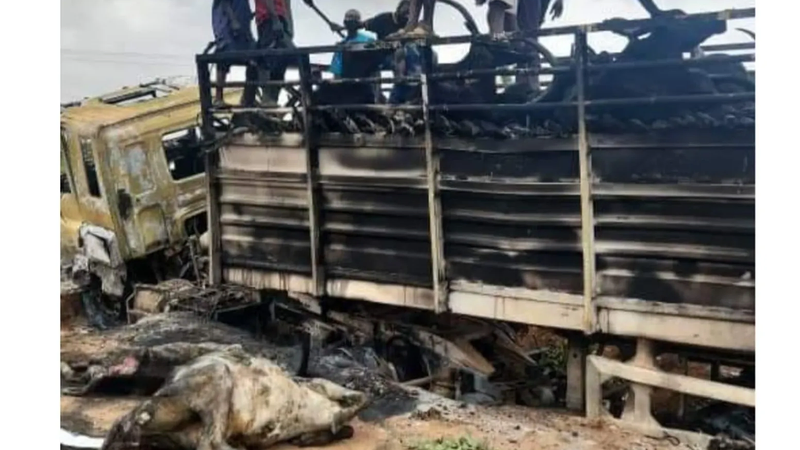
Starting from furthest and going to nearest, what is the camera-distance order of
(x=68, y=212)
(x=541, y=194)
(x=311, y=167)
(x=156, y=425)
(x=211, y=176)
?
(x=68, y=212) → (x=211, y=176) → (x=311, y=167) → (x=541, y=194) → (x=156, y=425)

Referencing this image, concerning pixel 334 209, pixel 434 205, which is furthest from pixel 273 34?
pixel 434 205

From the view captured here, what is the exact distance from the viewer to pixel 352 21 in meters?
3.58

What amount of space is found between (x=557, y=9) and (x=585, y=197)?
79 centimetres

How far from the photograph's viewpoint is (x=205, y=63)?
13.0ft

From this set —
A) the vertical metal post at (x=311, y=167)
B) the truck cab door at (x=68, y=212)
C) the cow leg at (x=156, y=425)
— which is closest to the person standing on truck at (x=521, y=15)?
the vertical metal post at (x=311, y=167)

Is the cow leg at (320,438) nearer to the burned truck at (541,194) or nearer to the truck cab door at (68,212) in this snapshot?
the burned truck at (541,194)

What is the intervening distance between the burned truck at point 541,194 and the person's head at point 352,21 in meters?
0.15

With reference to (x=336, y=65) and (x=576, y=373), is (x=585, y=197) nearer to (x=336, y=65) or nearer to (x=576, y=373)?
(x=576, y=373)

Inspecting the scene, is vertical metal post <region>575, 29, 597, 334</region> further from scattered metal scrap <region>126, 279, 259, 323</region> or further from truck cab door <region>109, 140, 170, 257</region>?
truck cab door <region>109, 140, 170, 257</region>

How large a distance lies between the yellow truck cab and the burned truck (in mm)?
1239

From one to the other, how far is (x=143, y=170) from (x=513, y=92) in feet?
8.42

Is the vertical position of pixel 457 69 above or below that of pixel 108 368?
above
